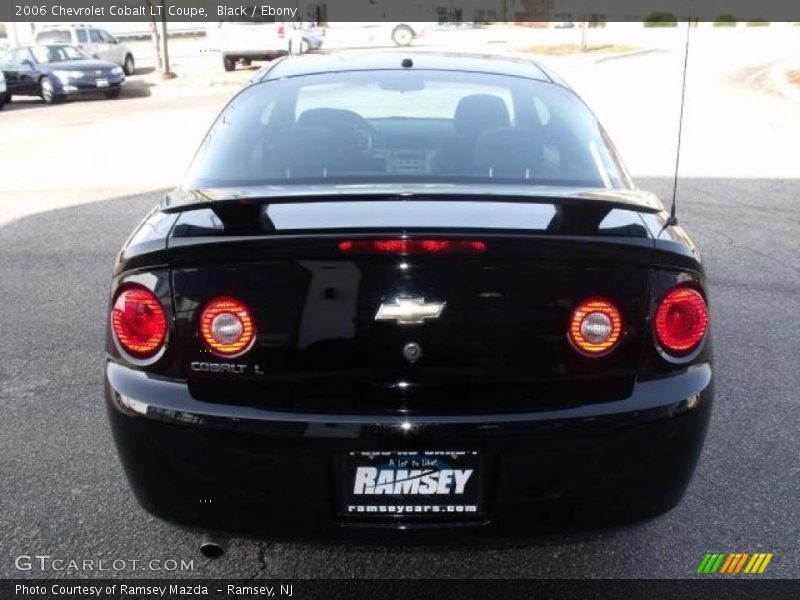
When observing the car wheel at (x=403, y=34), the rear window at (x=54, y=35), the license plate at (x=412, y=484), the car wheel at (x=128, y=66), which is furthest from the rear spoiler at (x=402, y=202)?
the car wheel at (x=403, y=34)

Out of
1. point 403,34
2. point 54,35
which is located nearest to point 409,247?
point 54,35

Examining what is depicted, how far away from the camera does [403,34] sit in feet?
132

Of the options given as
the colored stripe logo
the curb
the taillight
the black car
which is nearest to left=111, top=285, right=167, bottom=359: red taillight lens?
the taillight

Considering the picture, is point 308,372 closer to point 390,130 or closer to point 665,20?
point 390,130

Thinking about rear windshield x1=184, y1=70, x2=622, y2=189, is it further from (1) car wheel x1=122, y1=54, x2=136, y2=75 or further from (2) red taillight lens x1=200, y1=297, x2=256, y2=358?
(1) car wheel x1=122, y1=54, x2=136, y2=75

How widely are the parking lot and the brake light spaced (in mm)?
775

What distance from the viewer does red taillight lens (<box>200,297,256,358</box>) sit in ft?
7.52

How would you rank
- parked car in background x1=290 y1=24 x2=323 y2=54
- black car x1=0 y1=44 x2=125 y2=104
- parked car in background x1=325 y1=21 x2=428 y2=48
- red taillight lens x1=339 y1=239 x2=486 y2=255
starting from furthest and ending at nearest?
1. parked car in background x1=325 y1=21 x2=428 y2=48
2. parked car in background x1=290 y1=24 x2=323 y2=54
3. black car x1=0 y1=44 x2=125 y2=104
4. red taillight lens x1=339 y1=239 x2=486 y2=255

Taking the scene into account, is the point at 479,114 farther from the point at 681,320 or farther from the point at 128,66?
the point at 128,66

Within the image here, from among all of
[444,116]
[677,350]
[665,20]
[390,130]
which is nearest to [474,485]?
[677,350]

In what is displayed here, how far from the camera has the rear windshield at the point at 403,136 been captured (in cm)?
306

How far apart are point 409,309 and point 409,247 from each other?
6.3 inches

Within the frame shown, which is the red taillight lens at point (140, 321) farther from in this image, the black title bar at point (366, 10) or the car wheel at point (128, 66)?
the car wheel at point (128, 66)

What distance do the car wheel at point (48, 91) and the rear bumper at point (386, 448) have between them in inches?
771
